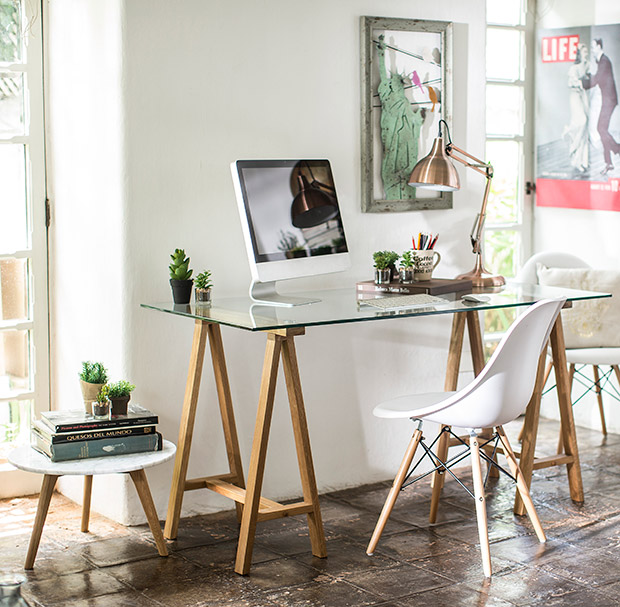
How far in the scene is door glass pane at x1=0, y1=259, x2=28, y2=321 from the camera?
3.65 m

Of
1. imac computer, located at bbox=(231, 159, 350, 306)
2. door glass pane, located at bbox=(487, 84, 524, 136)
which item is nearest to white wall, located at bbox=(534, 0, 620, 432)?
door glass pane, located at bbox=(487, 84, 524, 136)

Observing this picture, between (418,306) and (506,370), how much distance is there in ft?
1.24

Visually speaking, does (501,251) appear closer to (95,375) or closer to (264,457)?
(264,457)

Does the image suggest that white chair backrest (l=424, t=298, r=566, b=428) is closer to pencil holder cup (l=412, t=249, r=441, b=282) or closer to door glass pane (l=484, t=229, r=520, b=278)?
pencil holder cup (l=412, t=249, r=441, b=282)

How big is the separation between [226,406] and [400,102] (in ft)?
4.67

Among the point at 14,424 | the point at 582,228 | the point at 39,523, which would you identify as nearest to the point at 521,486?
the point at 39,523

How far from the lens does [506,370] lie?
2.96 metres

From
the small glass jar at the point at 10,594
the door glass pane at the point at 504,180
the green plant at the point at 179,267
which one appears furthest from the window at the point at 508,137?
the small glass jar at the point at 10,594

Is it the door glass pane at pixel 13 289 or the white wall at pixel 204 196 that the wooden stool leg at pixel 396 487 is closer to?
the white wall at pixel 204 196

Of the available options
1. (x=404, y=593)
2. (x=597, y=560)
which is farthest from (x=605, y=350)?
(x=404, y=593)

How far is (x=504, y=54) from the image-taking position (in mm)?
4887

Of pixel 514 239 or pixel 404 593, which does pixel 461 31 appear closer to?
pixel 514 239

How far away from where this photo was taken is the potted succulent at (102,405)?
3.11 metres

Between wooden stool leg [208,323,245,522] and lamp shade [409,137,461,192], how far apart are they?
0.97 meters
